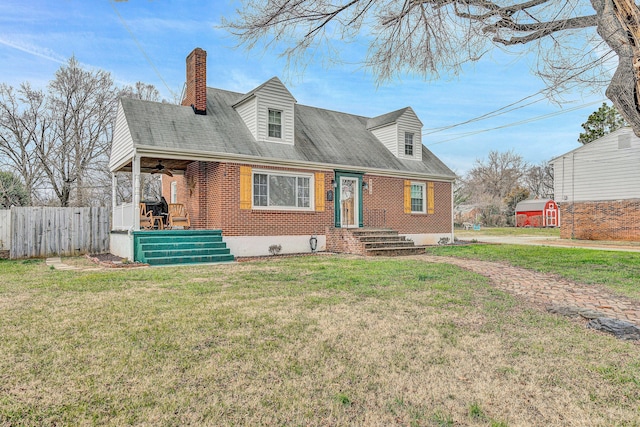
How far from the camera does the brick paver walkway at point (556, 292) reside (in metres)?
5.22

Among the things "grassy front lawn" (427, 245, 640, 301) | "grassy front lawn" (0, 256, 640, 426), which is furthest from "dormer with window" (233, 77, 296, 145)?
"grassy front lawn" (0, 256, 640, 426)

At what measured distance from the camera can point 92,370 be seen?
3.08m

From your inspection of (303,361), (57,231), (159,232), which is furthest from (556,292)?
(57,231)

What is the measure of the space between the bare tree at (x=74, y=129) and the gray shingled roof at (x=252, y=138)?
10970 mm

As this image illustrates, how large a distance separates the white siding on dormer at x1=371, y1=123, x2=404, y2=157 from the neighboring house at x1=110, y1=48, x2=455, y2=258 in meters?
0.04

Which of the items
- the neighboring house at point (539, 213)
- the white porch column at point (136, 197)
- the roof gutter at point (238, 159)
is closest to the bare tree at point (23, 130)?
the white porch column at point (136, 197)

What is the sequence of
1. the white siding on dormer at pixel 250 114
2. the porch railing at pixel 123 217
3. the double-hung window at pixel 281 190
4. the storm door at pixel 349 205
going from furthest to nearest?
the storm door at pixel 349 205 → the white siding on dormer at pixel 250 114 → the double-hung window at pixel 281 190 → the porch railing at pixel 123 217

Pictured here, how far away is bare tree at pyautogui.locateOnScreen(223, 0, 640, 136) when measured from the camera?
18.5 feet

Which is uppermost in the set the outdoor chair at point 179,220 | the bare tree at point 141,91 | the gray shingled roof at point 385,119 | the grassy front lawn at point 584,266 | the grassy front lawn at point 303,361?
the bare tree at point 141,91

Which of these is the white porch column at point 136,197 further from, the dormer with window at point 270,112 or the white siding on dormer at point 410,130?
the white siding on dormer at point 410,130

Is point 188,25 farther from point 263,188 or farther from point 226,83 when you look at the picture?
point 226,83

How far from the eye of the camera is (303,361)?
3.32 metres

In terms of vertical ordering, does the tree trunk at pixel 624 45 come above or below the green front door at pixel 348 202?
above

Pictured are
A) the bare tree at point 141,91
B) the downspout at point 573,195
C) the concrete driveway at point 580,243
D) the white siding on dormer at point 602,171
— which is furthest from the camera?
the bare tree at point 141,91
